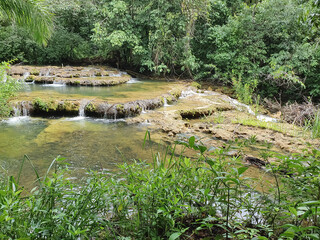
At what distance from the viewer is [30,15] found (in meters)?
4.90

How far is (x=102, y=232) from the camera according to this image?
1694 millimetres

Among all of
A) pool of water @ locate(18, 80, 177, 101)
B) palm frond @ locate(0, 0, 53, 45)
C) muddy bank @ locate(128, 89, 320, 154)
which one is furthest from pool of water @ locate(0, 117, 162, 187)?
palm frond @ locate(0, 0, 53, 45)

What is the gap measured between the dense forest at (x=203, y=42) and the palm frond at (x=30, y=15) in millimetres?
7973

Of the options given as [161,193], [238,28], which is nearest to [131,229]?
[161,193]

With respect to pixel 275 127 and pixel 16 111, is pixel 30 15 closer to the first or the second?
pixel 16 111

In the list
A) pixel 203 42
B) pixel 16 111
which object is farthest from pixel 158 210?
pixel 203 42

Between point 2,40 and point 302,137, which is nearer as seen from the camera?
point 302,137

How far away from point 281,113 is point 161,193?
8.85 metres

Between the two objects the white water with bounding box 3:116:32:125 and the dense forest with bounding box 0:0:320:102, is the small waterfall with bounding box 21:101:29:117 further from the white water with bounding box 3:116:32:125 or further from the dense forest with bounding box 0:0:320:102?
the dense forest with bounding box 0:0:320:102

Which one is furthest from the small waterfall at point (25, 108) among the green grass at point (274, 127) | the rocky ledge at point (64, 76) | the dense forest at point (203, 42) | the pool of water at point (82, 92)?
the dense forest at point (203, 42)

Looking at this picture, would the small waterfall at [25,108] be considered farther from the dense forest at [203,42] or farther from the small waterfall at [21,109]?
the dense forest at [203,42]

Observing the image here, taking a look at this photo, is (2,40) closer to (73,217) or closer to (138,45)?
(138,45)

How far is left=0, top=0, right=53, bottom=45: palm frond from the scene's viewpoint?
4.38m

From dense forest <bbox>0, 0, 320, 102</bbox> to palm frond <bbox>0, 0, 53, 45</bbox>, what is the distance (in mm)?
7973
